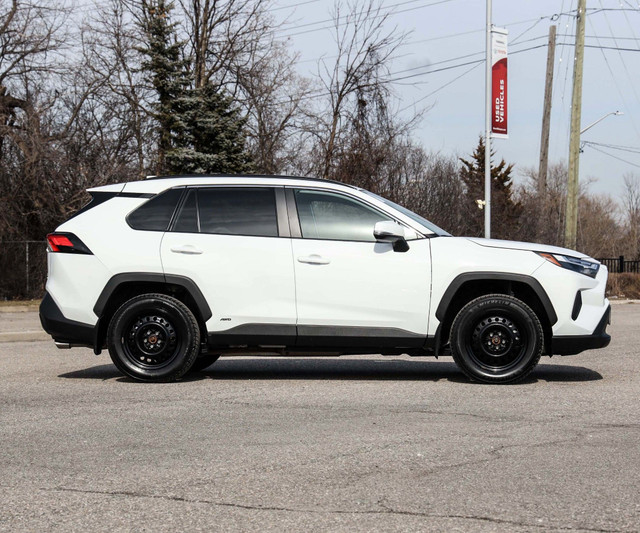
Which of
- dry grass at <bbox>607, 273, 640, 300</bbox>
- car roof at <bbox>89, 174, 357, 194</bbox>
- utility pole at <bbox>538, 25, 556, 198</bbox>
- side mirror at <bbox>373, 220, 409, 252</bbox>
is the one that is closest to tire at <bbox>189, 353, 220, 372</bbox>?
car roof at <bbox>89, 174, 357, 194</bbox>

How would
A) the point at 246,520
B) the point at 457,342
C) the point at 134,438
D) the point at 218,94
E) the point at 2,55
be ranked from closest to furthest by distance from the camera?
1. the point at 246,520
2. the point at 134,438
3. the point at 457,342
4. the point at 2,55
5. the point at 218,94

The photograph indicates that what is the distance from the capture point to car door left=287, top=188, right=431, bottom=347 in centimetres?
860

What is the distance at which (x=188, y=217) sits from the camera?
8.98 m

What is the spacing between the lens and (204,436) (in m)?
6.29

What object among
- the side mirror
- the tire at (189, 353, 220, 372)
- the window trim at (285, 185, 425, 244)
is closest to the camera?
the side mirror

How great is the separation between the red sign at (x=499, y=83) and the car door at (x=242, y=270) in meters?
17.9

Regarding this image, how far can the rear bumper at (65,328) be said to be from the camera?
8.84 meters

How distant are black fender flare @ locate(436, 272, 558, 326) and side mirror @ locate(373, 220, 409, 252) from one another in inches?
21.7

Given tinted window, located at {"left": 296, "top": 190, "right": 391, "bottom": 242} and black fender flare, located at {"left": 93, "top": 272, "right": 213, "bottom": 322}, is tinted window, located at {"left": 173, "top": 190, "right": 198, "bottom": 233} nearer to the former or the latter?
black fender flare, located at {"left": 93, "top": 272, "right": 213, "bottom": 322}

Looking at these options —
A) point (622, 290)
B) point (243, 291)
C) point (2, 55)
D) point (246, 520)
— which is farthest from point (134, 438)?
point (622, 290)

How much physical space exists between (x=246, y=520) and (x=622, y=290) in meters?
29.4

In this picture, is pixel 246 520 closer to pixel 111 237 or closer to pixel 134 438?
pixel 134 438

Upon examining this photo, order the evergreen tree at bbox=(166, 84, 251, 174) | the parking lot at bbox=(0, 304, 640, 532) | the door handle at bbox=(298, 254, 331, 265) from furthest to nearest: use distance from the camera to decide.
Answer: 1. the evergreen tree at bbox=(166, 84, 251, 174)
2. the door handle at bbox=(298, 254, 331, 265)
3. the parking lot at bbox=(0, 304, 640, 532)

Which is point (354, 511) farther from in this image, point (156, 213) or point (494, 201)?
point (494, 201)
